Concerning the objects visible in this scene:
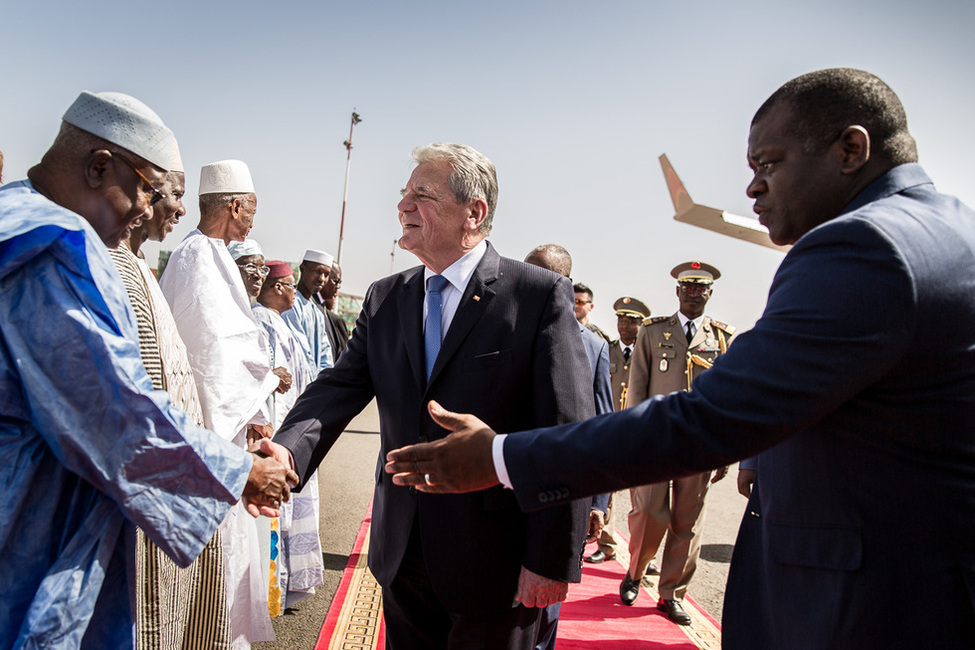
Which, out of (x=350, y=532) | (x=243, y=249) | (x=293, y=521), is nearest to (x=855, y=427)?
(x=293, y=521)

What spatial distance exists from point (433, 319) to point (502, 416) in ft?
1.49

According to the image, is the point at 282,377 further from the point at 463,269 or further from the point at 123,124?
the point at 123,124

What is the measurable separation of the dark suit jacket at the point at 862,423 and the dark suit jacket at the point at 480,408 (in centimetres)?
78

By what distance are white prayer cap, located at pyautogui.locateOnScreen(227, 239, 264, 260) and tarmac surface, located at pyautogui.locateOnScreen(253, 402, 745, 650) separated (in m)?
2.49

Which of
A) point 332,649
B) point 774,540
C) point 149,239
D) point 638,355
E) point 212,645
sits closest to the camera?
point 774,540

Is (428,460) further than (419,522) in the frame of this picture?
No

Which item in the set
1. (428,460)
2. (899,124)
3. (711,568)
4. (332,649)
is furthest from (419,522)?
(711,568)

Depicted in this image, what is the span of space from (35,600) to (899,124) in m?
2.43

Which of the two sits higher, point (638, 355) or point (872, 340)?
point (872, 340)

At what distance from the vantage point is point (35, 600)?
1642mm

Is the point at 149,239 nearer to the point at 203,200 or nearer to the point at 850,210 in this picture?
the point at 203,200

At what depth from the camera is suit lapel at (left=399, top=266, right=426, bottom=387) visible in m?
2.37

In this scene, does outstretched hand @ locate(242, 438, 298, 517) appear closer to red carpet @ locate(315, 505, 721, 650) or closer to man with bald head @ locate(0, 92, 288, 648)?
man with bald head @ locate(0, 92, 288, 648)

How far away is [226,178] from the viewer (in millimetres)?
4012
